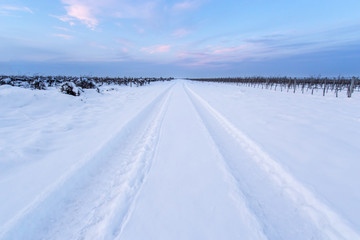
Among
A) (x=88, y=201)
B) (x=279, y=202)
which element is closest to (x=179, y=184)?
(x=88, y=201)

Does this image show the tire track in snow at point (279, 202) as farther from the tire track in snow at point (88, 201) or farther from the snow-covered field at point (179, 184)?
the tire track in snow at point (88, 201)

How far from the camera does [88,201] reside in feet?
7.68

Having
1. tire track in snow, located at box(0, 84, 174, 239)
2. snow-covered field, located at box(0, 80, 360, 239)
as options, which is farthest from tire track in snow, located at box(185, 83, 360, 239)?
tire track in snow, located at box(0, 84, 174, 239)

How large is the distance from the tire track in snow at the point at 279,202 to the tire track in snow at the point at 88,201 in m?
1.79

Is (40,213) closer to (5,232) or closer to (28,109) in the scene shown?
(5,232)

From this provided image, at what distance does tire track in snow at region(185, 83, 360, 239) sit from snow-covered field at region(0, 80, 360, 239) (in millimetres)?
13

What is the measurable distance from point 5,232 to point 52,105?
8973mm

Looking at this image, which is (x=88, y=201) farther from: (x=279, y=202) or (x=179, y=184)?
(x=279, y=202)

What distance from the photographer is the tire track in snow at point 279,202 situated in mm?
1884

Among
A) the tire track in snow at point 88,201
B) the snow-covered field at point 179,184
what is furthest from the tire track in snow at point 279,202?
the tire track in snow at point 88,201

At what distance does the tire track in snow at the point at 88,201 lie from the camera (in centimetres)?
186

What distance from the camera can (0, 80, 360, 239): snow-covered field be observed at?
6.25 ft

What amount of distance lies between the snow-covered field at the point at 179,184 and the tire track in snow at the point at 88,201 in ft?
0.04

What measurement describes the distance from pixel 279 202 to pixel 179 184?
152 cm
